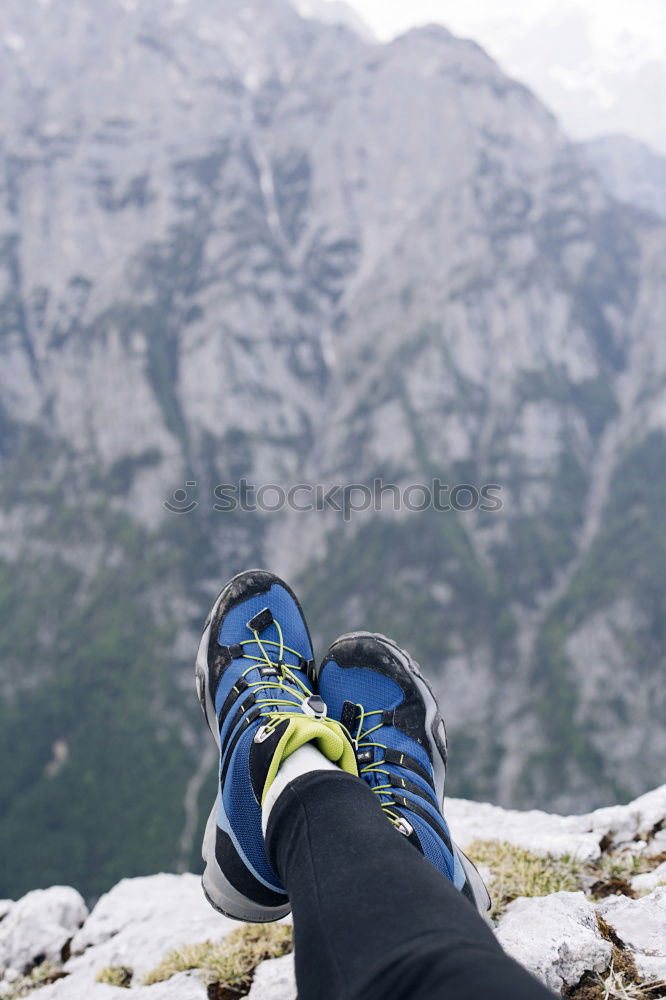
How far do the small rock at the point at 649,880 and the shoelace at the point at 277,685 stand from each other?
3080 millimetres

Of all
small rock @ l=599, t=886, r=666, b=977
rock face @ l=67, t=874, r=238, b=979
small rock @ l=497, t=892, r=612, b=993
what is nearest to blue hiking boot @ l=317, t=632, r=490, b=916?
small rock @ l=497, t=892, r=612, b=993

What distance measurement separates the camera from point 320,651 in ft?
625

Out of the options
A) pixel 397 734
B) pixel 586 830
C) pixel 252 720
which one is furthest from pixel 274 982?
pixel 586 830

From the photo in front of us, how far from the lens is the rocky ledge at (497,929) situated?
13.4 feet

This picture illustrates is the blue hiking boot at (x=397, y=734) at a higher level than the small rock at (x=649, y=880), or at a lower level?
higher

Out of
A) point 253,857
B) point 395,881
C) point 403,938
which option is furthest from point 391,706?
point 403,938

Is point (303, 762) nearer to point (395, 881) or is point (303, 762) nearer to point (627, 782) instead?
point (395, 881)

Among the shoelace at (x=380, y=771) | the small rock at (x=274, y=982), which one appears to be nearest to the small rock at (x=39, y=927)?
the small rock at (x=274, y=982)

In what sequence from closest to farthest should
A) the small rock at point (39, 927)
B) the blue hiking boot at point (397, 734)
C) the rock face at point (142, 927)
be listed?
the blue hiking boot at point (397, 734)
the rock face at point (142, 927)
the small rock at point (39, 927)

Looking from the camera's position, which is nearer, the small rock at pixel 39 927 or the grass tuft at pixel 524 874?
the grass tuft at pixel 524 874

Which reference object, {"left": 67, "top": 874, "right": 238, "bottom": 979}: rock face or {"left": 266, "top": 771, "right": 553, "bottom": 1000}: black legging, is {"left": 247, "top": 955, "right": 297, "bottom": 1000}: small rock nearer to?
→ {"left": 266, "top": 771, "right": 553, "bottom": 1000}: black legging

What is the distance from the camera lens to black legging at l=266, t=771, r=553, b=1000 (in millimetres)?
2404

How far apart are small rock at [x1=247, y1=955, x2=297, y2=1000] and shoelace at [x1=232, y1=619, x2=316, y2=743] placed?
180 cm

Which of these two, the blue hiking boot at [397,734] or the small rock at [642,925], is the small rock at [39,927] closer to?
the blue hiking boot at [397,734]
